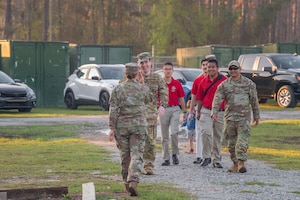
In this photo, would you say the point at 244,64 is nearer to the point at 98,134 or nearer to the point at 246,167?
the point at 98,134

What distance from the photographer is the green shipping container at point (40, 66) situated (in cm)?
3403

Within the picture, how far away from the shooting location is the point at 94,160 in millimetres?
14805

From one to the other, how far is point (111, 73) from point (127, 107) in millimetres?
19911

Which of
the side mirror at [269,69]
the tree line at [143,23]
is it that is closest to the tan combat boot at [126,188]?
the side mirror at [269,69]

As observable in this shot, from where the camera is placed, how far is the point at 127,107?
10992 millimetres

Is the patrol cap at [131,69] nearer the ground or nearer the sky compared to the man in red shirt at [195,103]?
nearer the sky

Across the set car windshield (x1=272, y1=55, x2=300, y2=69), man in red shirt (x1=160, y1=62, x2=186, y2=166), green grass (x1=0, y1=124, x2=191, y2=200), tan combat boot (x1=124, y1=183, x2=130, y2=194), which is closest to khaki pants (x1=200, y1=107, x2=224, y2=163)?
man in red shirt (x1=160, y1=62, x2=186, y2=166)

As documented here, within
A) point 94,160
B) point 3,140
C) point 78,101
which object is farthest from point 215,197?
point 78,101

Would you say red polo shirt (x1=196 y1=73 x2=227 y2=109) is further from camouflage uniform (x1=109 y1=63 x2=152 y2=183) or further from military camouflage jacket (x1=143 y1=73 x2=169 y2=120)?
camouflage uniform (x1=109 y1=63 x2=152 y2=183)

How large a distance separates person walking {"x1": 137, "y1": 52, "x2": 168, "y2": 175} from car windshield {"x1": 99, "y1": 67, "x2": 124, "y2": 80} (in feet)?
56.6

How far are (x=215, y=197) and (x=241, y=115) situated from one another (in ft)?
10.1

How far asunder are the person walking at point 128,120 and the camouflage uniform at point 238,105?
2773 millimetres

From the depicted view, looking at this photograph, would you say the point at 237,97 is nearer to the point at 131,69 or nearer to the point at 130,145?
the point at 131,69

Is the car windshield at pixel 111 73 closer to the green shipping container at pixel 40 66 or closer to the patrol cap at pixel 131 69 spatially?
the green shipping container at pixel 40 66
